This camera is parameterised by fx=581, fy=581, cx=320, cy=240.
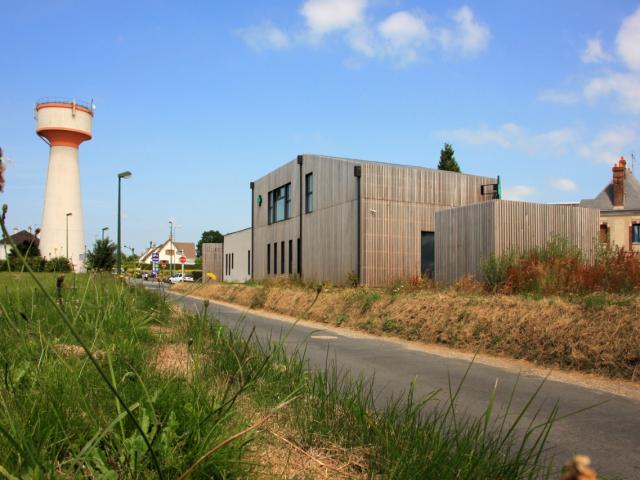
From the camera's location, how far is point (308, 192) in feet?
96.9

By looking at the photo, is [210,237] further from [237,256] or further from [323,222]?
[323,222]

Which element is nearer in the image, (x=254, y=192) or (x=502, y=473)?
(x=502, y=473)

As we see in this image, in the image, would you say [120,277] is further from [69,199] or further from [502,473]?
[69,199]

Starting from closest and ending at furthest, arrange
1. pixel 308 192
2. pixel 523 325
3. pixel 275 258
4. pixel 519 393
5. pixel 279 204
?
pixel 519 393, pixel 523 325, pixel 308 192, pixel 279 204, pixel 275 258

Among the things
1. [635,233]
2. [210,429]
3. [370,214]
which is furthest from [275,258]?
[210,429]

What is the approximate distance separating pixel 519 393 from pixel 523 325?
3191 mm

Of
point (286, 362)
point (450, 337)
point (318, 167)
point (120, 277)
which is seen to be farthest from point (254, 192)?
point (286, 362)

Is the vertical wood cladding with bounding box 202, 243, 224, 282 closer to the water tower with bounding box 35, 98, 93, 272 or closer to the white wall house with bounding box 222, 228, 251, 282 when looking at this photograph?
the white wall house with bounding box 222, 228, 251, 282

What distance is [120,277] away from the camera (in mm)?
7035

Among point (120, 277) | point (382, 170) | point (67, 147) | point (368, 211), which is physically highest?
point (67, 147)

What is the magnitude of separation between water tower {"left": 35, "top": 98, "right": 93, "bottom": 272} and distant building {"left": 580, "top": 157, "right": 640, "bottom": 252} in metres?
45.4

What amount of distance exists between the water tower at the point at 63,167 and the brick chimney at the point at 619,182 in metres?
46.5

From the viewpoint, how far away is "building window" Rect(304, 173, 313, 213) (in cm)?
2924

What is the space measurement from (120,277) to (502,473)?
5.57 m
